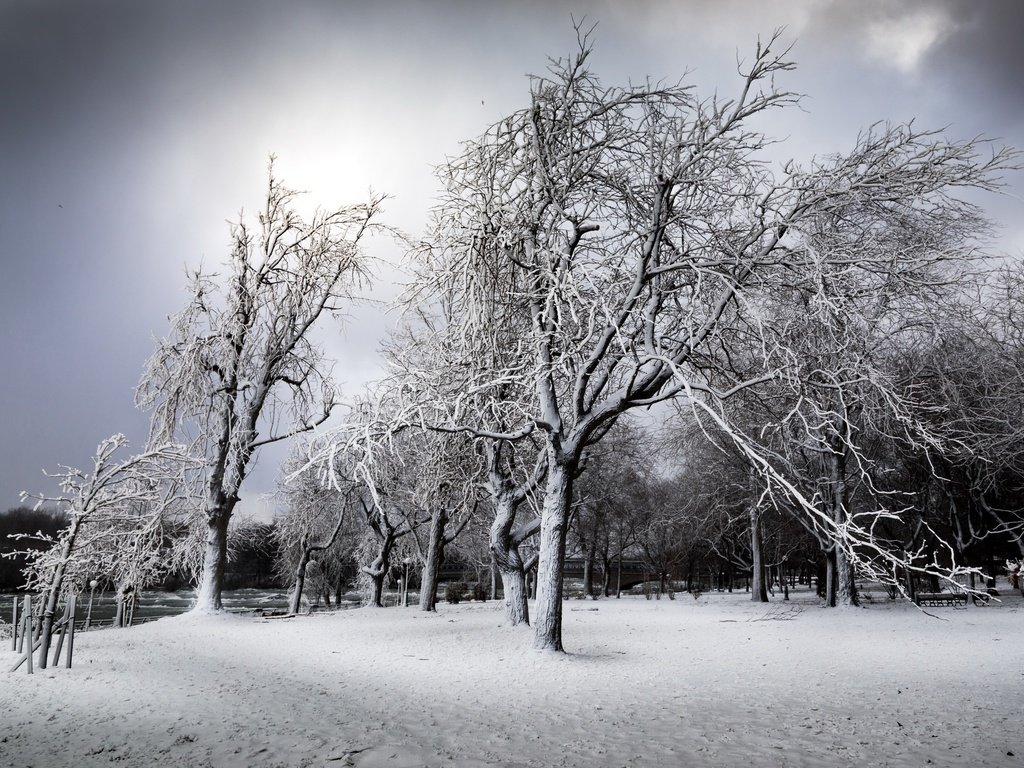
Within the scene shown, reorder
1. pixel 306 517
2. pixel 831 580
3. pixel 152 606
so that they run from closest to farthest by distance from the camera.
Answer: pixel 831 580, pixel 306 517, pixel 152 606

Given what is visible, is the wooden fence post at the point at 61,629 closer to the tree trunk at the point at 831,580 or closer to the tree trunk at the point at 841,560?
the tree trunk at the point at 841,560

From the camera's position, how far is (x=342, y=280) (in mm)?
17500

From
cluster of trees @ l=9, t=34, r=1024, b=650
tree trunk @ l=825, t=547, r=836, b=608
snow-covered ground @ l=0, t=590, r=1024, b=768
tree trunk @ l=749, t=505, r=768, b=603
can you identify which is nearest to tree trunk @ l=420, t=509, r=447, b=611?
cluster of trees @ l=9, t=34, r=1024, b=650

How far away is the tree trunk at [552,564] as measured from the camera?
1030 centimetres

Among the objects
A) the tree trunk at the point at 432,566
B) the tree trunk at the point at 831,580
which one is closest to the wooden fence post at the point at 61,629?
the tree trunk at the point at 432,566

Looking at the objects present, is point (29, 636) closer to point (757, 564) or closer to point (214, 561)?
point (214, 561)

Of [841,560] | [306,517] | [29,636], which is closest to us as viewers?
[29,636]

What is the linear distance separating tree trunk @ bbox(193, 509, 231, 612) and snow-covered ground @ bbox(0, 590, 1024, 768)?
3.05 meters

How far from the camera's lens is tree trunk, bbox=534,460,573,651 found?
1030cm

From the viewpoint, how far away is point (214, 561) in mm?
16406

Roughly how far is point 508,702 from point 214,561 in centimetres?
1193

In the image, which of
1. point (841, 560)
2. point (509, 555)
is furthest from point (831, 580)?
point (509, 555)

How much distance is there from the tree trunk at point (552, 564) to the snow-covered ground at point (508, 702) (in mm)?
356

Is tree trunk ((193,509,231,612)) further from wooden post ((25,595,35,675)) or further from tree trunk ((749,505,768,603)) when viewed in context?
tree trunk ((749,505,768,603))
